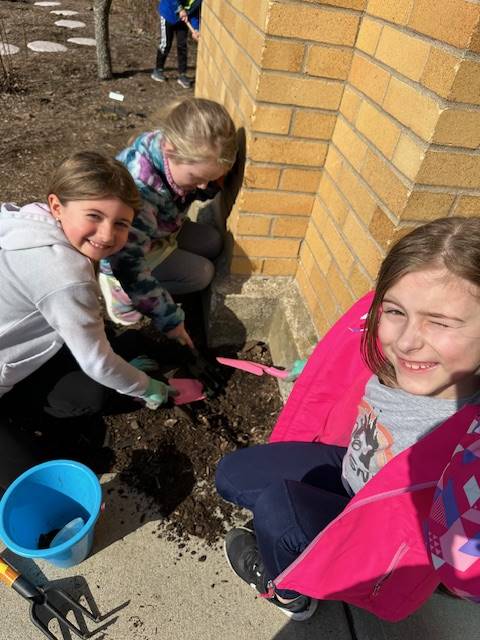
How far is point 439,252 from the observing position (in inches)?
43.6

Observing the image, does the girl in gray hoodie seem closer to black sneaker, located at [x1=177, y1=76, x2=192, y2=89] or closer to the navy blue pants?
the navy blue pants

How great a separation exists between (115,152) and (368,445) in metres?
3.71

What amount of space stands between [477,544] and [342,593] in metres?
0.56

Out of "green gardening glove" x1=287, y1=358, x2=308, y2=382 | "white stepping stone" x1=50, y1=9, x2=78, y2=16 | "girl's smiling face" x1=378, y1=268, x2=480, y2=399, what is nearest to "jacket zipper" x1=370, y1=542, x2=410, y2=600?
"girl's smiling face" x1=378, y1=268, x2=480, y2=399

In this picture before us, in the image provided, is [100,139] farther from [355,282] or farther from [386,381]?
[386,381]

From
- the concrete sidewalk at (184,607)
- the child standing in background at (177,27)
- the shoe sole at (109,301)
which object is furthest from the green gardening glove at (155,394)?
the child standing in background at (177,27)

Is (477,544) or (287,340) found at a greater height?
(477,544)

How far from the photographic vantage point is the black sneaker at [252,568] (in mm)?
1545

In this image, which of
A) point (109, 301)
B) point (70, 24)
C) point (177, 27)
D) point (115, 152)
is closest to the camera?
point (109, 301)

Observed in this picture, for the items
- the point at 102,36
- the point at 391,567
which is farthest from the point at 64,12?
the point at 391,567

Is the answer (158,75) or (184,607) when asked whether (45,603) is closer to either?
(184,607)

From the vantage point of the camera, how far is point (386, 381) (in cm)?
135

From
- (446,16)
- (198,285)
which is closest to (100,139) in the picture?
(198,285)

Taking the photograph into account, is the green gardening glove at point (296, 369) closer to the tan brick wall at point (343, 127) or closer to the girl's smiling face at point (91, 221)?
the tan brick wall at point (343, 127)
